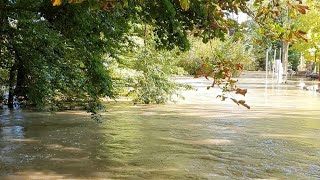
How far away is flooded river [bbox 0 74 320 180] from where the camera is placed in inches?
283

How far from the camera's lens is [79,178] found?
679 cm

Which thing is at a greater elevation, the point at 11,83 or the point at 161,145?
the point at 11,83

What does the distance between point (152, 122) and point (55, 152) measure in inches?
175

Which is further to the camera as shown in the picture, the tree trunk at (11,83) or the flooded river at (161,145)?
the tree trunk at (11,83)

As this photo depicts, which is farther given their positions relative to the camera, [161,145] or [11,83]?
[11,83]

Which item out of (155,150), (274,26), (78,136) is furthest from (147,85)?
(274,26)

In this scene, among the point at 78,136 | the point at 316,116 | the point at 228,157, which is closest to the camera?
the point at 228,157

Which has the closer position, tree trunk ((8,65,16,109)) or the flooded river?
Answer: the flooded river

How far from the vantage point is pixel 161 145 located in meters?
9.25

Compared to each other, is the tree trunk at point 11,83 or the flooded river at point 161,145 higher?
the tree trunk at point 11,83

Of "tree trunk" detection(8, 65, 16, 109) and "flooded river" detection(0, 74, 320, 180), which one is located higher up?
"tree trunk" detection(8, 65, 16, 109)

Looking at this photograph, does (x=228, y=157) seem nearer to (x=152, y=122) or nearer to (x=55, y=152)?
(x=55, y=152)

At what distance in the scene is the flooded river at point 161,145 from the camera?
23.6 ft

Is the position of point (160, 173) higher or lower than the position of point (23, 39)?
lower
